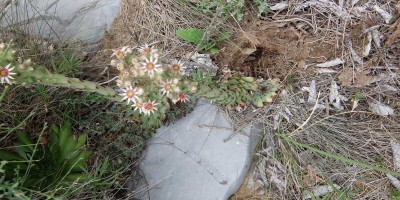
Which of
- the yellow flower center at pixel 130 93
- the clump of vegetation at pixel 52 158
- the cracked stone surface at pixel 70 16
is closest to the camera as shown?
the yellow flower center at pixel 130 93

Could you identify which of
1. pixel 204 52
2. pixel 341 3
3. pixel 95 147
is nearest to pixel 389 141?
pixel 341 3

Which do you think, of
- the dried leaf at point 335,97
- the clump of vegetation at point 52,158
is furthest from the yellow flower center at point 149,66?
the dried leaf at point 335,97

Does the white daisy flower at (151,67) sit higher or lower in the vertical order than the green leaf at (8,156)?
higher

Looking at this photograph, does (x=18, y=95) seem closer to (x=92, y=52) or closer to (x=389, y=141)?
(x=92, y=52)

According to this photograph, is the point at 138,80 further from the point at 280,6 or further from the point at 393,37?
the point at 393,37

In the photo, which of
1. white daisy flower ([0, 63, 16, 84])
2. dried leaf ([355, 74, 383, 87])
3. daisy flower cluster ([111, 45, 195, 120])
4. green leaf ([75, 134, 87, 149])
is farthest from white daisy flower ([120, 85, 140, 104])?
dried leaf ([355, 74, 383, 87])

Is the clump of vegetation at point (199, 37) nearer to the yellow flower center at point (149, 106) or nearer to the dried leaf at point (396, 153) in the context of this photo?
the yellow flower center at point (149, 106)

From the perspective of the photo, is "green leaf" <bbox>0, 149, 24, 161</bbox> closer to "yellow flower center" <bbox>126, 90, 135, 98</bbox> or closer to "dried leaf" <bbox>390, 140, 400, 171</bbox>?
"yellow flower center" <bbox>126, 90, 135, 98</bbox>
